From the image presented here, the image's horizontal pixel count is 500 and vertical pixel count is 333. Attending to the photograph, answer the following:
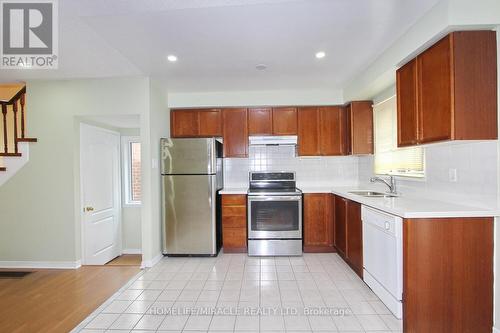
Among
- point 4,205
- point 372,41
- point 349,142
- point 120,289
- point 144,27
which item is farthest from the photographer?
point 349,142

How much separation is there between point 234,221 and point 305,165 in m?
1.51

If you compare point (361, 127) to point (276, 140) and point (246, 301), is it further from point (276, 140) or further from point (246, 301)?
point (246, 301)

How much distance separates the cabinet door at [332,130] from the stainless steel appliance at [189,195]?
5.64 feet

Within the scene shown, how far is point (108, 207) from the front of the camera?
13.6 ft

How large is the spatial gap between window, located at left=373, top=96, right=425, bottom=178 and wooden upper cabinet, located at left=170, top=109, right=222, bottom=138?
2.32 meters

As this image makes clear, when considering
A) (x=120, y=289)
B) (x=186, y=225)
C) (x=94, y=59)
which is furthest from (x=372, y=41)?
(x=120, y=289)

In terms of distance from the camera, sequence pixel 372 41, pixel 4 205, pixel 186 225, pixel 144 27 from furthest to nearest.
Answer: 1. pixel 186 225
2. pixel 4 205
3. pixel 372 41
4. pixel 144 27

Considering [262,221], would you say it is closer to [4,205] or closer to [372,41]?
[372,41]

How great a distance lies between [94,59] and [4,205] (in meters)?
2.33

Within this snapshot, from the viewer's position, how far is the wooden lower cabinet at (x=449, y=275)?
1.93m

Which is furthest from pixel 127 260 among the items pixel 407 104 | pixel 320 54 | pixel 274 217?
pixel 407 104

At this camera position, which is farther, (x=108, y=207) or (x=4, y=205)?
(x=108, y=207)

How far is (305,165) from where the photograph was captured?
4.45 m

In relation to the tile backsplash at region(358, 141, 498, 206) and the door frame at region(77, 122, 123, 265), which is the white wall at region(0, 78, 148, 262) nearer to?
the door frame at region(77, 122, 123, 265)
